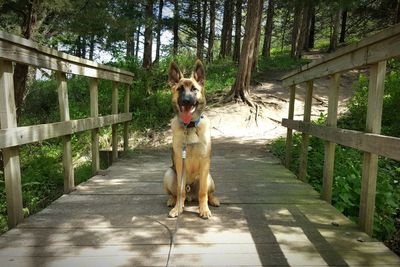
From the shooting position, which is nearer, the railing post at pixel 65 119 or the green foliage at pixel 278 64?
the railing post at pixel 65 119

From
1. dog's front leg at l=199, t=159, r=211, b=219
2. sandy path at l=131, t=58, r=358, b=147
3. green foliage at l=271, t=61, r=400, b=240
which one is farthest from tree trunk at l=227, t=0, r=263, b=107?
dog's front leg at l=199, t=159, r=211, b=219

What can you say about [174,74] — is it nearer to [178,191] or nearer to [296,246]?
[178,191]

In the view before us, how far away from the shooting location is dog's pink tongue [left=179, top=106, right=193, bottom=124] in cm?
358

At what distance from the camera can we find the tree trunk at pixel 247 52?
11.3 meters

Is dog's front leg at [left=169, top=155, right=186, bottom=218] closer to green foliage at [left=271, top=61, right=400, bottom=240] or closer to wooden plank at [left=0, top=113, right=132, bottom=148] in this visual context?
wooden plank at [left=0, top=113, right=132, bottom=148]

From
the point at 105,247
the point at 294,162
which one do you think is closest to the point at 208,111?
the point at 294,162

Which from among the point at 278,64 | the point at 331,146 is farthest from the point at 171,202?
the point at 278,64

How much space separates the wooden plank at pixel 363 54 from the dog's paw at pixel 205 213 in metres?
1.97

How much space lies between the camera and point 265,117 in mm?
10859

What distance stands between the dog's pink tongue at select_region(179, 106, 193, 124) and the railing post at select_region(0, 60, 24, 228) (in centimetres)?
152

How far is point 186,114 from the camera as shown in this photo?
3.59 metres

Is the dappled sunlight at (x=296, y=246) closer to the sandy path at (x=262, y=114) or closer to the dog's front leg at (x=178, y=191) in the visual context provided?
the dog's front leg at (x=178, y=191)

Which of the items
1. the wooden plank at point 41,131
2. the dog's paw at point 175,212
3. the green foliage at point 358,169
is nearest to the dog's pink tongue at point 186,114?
the dog's paw at point 175,212

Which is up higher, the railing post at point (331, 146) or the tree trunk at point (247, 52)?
the tree trunk at point (247, 52)
